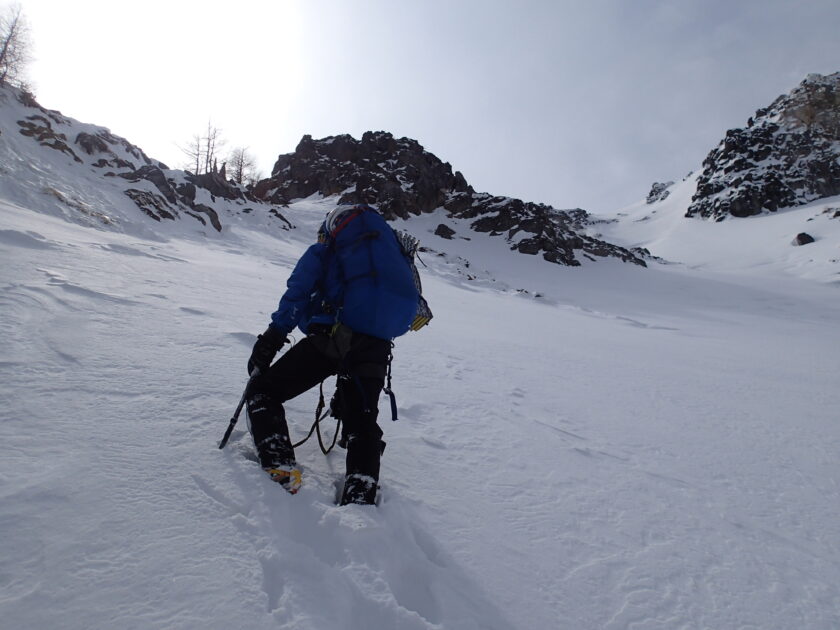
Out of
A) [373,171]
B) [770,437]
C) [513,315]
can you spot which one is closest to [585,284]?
[513,315]

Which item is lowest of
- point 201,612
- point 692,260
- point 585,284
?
point 201,612

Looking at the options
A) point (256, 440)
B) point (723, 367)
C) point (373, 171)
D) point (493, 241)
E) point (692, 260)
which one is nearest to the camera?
point (256, 440)

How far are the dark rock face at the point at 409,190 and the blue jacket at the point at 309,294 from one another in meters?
31.8

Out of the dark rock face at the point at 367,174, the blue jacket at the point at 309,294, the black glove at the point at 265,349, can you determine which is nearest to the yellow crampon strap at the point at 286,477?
the black glove at the point at 265,349

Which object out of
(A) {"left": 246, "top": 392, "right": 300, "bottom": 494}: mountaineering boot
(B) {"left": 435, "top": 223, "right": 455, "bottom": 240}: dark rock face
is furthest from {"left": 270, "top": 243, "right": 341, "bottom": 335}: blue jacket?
(B) {"left": 435, "top": 223, "right": 455, "bottom": 240}: dark rock face

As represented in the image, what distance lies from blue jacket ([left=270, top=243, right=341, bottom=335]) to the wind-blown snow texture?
25.0 inches

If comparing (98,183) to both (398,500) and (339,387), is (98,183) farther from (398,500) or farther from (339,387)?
(398,500)

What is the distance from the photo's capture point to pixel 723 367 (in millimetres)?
5801

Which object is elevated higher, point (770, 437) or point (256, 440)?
point (770, 437)

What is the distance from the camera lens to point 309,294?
86.9 inches

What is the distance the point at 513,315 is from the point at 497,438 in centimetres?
778

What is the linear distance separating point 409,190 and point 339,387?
41.9 metres

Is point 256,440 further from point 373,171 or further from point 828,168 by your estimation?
point 828,168

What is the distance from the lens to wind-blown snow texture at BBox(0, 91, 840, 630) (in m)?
1.21
